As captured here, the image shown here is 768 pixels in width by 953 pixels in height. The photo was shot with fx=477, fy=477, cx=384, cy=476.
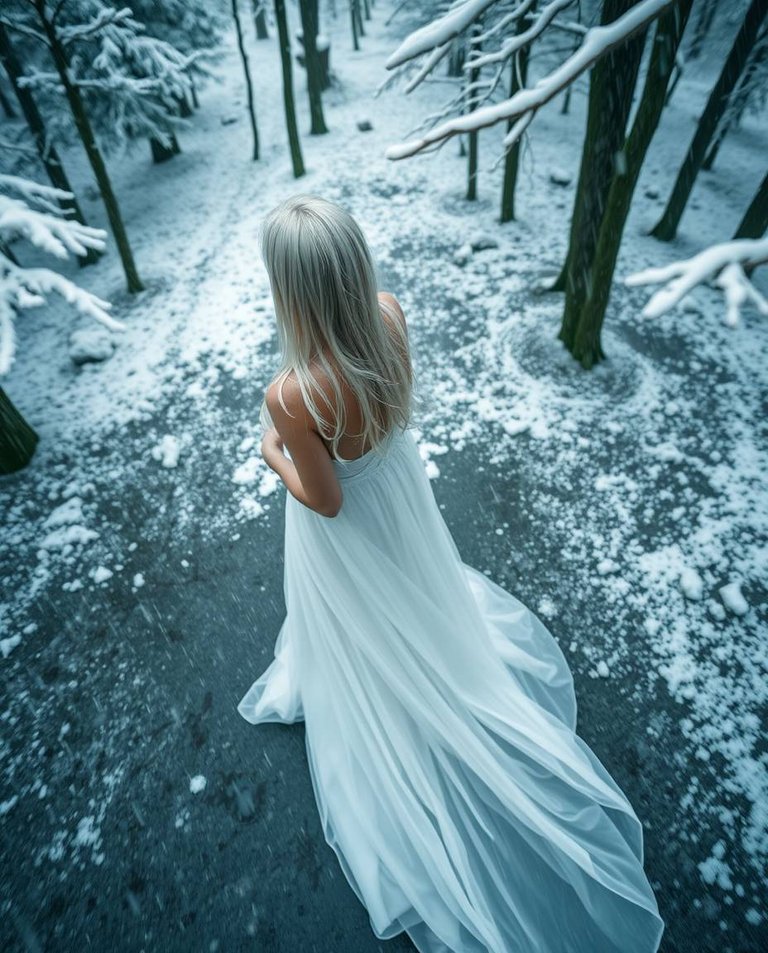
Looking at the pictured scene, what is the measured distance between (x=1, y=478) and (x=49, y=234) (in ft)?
9.44

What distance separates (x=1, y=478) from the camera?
468cm

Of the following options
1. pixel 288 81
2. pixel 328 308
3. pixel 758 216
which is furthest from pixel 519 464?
pixel 288 81

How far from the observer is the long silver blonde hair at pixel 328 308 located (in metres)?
1.41

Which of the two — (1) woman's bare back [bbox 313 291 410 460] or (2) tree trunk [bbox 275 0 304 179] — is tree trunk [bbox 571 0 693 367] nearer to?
(1) woman's bare back [bbox 313 291 410 460]

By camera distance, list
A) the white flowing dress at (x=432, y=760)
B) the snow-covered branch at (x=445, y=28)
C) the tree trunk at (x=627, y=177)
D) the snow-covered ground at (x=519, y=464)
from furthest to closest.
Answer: the tree trunk at (x=627, y=177)
the snow-covered ground at (x=519, y=464)
the white flowing dress at (x=432, y=760)
the snow-covered branch at (x=445, y=28)

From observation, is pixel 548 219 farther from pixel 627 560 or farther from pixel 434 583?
pixel 434 583

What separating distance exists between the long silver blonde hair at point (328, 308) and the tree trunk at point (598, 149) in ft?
10.6

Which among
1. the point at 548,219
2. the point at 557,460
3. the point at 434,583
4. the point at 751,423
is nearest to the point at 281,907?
the point at 434,583

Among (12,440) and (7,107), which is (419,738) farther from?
(7,107)

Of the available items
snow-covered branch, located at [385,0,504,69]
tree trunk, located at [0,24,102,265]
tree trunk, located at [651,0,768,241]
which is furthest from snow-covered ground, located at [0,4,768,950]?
tree trunk, located at [0,24,102,265]

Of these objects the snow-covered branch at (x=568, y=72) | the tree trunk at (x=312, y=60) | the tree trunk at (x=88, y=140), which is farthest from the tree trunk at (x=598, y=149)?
the tree trunk at (x=312, y=60)

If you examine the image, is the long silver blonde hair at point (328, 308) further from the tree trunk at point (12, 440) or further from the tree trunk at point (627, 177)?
the tree trunk at point (12, 440)

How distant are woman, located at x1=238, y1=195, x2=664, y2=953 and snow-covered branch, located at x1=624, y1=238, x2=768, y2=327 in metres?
0.82

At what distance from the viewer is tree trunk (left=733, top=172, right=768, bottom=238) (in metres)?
6.12
